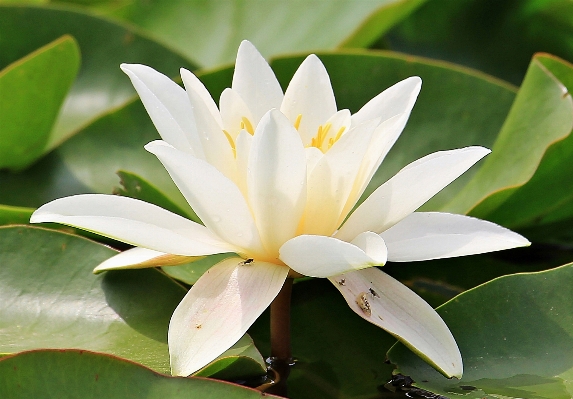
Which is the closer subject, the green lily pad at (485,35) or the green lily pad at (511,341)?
the green lily pad at (511,341)

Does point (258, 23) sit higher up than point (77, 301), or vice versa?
point (258, 23)

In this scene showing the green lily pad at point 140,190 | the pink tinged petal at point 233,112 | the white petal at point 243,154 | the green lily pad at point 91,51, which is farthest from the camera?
the green lily pad at point 91,51

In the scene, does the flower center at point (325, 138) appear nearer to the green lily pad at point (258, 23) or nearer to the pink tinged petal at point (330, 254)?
the pink tinged petal at point (330, 254)

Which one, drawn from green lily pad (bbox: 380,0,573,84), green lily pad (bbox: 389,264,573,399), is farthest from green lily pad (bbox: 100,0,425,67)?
green lily pad (bbox: 389,264,573,399)

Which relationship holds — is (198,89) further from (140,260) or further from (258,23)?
(258,23)

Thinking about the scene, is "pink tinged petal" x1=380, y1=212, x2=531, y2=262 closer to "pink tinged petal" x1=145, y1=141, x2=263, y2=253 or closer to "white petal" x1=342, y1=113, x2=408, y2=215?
"white petal" x1=342, y1=113, x2=408, y2=215

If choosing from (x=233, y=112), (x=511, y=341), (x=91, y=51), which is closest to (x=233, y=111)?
(x=233, y=112)

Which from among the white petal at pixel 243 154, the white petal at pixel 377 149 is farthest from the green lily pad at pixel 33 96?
the white petal at pixel 377 149
